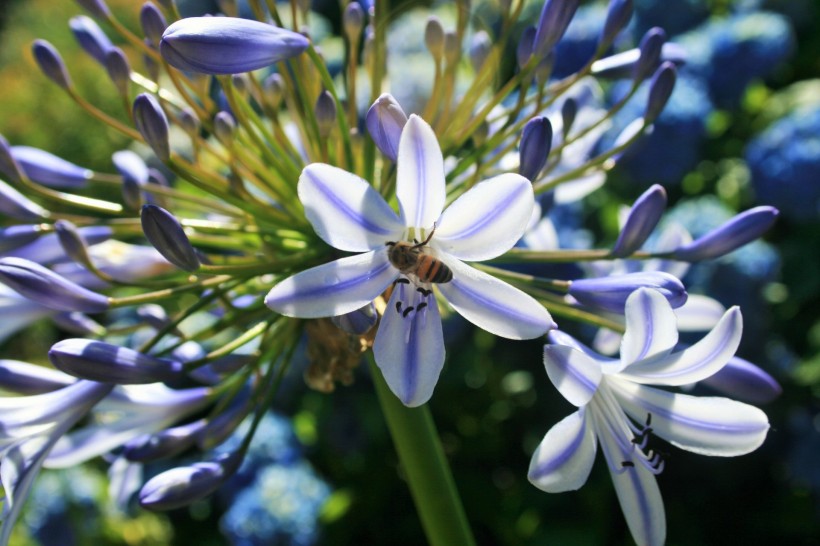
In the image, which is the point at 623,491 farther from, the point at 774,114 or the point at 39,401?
the point at 774,114

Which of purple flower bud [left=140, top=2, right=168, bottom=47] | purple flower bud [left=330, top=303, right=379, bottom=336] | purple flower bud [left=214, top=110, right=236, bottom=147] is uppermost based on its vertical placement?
purple flower bud [left=140, top=2, right=168, bottom=47]

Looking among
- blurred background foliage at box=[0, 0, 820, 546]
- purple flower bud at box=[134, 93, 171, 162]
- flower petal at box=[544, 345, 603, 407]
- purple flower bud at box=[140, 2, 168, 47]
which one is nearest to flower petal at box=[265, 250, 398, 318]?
flower petal at box=[544, 345, 603, 407]

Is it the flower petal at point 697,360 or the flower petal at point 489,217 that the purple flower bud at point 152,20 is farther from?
the flower petal at point 697,360

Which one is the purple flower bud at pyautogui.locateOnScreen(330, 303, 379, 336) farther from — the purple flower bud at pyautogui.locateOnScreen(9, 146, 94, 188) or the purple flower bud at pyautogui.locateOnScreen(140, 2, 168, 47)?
the purple flower bud at pyautogui.locateOnScreen(9, 146, 94, 188)

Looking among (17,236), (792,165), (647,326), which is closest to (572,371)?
(647,326)

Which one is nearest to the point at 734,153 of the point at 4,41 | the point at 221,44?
the point at 221,44

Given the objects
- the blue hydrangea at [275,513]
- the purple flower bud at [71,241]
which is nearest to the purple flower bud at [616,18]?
the purple flower bud at [71,241]

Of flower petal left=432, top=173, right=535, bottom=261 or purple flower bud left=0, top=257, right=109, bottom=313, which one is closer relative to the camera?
flower petal left=432, top=173, right=535, bottom=261

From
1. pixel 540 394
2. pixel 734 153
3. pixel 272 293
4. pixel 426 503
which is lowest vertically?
pixel 426 503
